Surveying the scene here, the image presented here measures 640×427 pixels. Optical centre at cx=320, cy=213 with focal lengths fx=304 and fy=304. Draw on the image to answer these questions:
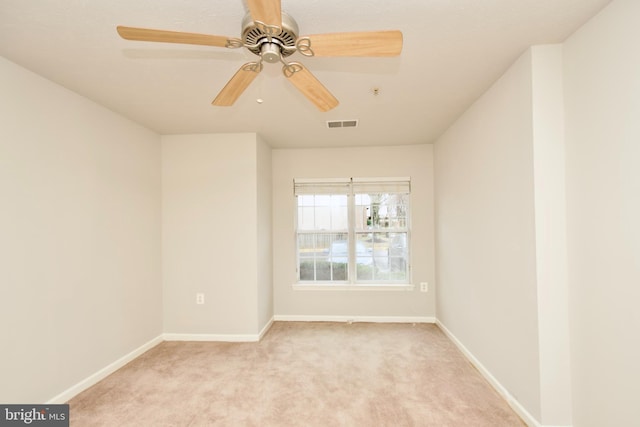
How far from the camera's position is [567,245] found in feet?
6.33

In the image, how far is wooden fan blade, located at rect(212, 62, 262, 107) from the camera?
4.91 ft

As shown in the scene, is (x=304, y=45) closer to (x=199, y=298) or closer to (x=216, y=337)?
(x=199, y=298)

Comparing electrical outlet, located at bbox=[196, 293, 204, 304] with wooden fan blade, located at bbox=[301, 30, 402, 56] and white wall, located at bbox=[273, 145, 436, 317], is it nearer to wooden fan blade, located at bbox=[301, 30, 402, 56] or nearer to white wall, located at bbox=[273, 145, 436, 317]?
white wall, located at bbox=[273, 145, 436, 317]

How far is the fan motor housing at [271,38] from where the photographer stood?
1316mm

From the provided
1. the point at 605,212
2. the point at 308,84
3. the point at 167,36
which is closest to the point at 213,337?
the point at 308,84

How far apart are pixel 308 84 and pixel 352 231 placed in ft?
9.95

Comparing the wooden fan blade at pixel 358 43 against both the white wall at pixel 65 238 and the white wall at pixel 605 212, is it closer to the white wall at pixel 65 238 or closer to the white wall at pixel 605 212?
the white wall at pixel 605 212

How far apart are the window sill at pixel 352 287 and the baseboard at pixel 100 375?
1930mm

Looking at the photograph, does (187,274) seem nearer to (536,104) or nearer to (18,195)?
(18,195)

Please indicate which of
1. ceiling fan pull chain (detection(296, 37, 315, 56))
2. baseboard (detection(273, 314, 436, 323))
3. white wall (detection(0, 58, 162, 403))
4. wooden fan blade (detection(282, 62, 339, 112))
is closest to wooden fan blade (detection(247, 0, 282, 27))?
ceiling fan pull chain (detection(296, 37, 315, 56))

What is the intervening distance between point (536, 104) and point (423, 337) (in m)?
2.83

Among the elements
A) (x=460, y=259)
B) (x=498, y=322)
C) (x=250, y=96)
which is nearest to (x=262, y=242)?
(x=250, y=96)

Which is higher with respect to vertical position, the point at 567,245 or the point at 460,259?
the point at 567,245

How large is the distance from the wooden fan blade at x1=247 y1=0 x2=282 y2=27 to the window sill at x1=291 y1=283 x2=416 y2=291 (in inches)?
143
